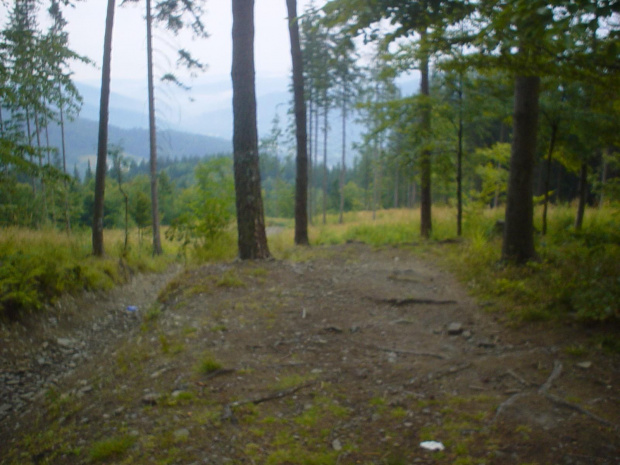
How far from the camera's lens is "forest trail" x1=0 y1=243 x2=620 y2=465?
3.31 metres

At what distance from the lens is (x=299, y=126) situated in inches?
525

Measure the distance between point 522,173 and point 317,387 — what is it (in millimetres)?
5160

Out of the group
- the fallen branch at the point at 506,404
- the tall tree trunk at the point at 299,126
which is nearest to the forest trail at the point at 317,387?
the fallen branch at the point at 506,404

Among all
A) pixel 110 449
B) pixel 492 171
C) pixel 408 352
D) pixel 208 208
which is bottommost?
pixel 110 449

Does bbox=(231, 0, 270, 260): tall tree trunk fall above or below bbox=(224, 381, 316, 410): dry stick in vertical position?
above

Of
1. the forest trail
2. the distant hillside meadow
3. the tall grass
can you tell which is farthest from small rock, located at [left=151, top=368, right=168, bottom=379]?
the distant hillside meadow

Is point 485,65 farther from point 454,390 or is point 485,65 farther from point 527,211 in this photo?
point 454,390

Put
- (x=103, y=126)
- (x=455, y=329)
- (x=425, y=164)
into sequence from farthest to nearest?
1. (x=425, y=164)
2. (x=103, y=126)
3. (x=455, y=329)

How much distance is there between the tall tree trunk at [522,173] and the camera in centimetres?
732

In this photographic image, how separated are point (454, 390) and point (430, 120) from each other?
35.8ft

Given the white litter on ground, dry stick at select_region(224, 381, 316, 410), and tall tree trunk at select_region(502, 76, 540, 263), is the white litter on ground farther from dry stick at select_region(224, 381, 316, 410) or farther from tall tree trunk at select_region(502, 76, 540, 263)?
tall tree trunk at select_region(502, 76, 540, 263)

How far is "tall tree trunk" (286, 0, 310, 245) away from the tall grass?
14.2ft

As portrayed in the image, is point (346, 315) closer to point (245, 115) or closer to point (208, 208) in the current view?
point (245, 115)

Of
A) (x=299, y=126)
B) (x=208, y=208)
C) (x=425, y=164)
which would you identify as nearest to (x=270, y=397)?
(x=208, y=208)
